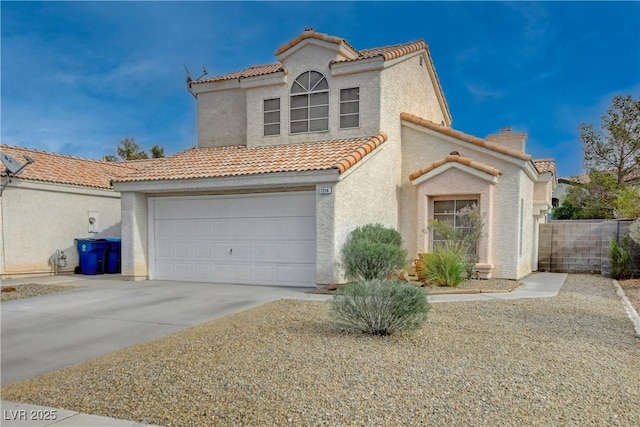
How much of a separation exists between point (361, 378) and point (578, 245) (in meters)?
15.6

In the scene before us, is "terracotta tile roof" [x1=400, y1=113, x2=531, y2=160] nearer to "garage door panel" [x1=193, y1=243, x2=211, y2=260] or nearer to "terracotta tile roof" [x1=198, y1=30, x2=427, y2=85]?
"terracotta tile roof" [x1=198, y1=30, x2=427, y2=85]

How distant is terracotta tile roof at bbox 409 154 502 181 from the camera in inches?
528

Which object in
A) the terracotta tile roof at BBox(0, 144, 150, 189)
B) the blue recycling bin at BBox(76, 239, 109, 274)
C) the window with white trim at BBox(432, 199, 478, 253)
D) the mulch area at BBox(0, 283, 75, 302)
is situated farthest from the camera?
the terracotta tile roof at BBox(0, 144, 150, 189)

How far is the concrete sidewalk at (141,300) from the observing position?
4.08 meters

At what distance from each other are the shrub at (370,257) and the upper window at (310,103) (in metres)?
4.84

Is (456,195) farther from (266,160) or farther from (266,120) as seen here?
(266,120)

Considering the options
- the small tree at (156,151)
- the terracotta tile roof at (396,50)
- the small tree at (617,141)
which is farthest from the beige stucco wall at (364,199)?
the small tree at (156,151)

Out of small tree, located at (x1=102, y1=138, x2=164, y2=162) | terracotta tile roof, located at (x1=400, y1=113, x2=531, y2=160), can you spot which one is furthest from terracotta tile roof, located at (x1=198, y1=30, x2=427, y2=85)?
small tree, located at (x1=102, y1=138, x2=164, y2=162)

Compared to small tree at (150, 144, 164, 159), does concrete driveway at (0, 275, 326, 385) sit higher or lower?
lower

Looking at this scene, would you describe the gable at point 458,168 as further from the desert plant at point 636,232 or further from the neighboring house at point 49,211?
the neighboring house at point 49,211

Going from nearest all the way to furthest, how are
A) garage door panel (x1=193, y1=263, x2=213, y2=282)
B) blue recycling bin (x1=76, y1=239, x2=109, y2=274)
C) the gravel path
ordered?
the gravel path
garage door panel (x1=193, y1=263, x2=213, y2=282)
blue recycling bin (x1=76, y1=239, x2=109, y2=274)

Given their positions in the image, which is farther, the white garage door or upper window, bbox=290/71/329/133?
upper window, bbox=290/71/329/133

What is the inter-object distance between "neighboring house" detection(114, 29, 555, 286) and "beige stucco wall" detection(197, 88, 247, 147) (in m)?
0.66

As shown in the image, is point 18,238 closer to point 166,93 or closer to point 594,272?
point 166,93
